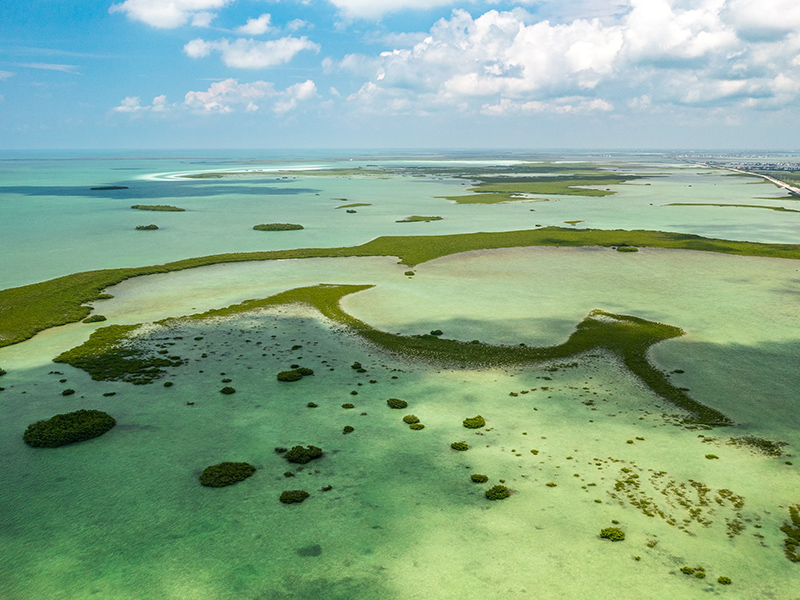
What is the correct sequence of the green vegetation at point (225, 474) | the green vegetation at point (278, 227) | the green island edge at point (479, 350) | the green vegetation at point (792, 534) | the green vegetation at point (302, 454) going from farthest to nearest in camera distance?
the green vegetation at point (278, 227), the green island edge at point (479, 350), the green vegetation at point (302, 454), the green vegetation at point (225, 474), the green vegetation at point (792, 534)

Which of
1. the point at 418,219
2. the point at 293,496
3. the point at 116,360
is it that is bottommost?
the point at 293,496

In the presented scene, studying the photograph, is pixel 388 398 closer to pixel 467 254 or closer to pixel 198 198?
pixel 467 254

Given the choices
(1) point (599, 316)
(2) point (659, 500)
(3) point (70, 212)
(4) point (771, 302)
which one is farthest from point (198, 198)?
(2) point (659, 500)

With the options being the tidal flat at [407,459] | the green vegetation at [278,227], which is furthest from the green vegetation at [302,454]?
the green vegetation at [278,227]

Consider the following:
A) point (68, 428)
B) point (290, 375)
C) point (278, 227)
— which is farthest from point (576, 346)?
point (278, 227)

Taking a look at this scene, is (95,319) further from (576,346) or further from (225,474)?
(576,346)

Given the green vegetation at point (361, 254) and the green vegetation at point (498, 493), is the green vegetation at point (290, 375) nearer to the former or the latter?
the green vegetation at point (498, 493)

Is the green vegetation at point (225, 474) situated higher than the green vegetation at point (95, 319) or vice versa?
the green vegetation at point (95, 319)
